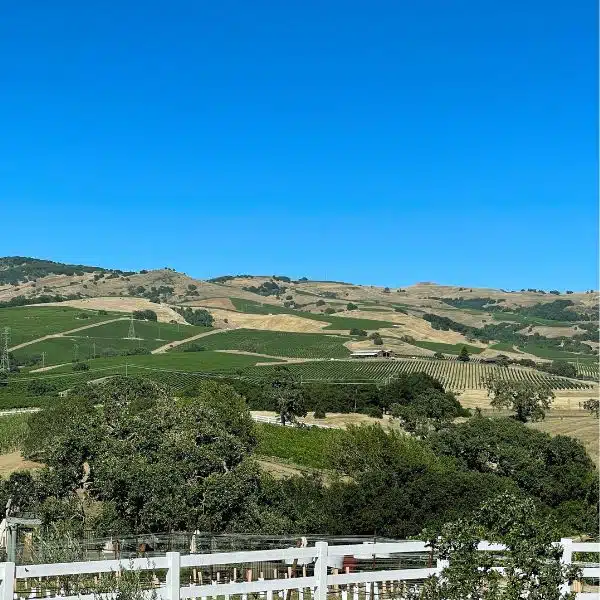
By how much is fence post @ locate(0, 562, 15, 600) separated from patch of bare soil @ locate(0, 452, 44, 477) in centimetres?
5123

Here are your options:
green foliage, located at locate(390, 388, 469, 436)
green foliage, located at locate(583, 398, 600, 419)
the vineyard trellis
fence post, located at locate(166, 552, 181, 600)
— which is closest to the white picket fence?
fence post, located at locate(166, 552, 181, 600)

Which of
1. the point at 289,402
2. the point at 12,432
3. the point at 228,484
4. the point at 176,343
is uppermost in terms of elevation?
the point at 176,343

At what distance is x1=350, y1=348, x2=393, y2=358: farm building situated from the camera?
6668 inches

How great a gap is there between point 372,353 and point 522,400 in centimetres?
6661

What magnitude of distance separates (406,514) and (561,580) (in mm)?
30183

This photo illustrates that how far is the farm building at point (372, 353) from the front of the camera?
169375mm

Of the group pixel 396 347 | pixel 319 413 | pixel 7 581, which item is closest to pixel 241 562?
pixel 7 581

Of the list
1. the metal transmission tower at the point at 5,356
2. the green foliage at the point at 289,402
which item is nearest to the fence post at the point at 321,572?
the green foliage at the point at 289,402

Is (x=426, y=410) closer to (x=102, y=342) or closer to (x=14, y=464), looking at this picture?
(x=14, y=464)

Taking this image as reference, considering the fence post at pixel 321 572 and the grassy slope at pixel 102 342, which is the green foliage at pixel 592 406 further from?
the fence post at pixel 321 572

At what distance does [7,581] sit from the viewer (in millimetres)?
8500

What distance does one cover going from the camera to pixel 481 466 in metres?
66.5

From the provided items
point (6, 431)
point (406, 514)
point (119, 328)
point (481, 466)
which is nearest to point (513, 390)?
point (481, 466)

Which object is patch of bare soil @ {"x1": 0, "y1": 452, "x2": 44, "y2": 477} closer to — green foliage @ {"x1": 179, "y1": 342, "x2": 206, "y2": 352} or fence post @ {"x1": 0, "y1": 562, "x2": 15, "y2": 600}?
fence post @ {"x1": 0, "y1": 562, "x2": 15, "y2": 600}
